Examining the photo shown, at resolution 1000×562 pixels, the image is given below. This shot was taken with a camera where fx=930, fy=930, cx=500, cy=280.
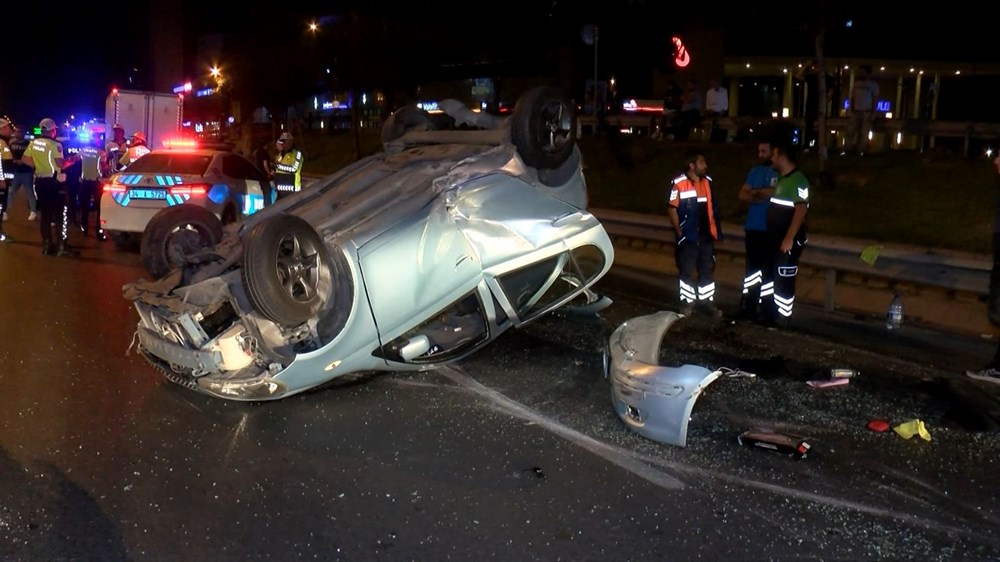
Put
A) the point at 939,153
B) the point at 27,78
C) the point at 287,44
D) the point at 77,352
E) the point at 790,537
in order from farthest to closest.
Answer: the point at 27,78 → the point at 287,44 → the point at 939,153 → the point at 77,352 → the point at 790,537

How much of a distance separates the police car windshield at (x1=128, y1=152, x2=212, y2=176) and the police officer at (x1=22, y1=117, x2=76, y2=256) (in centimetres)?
90

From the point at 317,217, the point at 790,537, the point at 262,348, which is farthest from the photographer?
the point at 317,217

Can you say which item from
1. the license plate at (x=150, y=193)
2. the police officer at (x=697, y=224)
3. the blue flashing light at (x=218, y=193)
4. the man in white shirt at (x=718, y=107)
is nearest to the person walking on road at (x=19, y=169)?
the license plate at (x=150, y=193)

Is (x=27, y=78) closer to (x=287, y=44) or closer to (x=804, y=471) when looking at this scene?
(x=287, y=44)

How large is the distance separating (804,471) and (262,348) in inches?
118

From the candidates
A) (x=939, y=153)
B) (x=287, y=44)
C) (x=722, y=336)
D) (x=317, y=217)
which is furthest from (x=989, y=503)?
(x=287, y=44)

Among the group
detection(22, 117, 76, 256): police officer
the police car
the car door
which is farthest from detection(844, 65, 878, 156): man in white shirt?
detection(22, 117, 76, 256): police officer

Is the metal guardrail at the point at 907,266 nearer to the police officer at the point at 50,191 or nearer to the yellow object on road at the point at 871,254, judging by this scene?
the yellow object on road at the point at 871,254

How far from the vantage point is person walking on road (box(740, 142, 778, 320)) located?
27.7ft

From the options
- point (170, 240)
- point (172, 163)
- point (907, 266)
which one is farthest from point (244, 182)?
point (907, 266)

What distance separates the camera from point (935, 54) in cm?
2611

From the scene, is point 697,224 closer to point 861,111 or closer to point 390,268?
point 390,268

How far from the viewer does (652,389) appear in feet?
16.3

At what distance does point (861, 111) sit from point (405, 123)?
11021 millimetres
